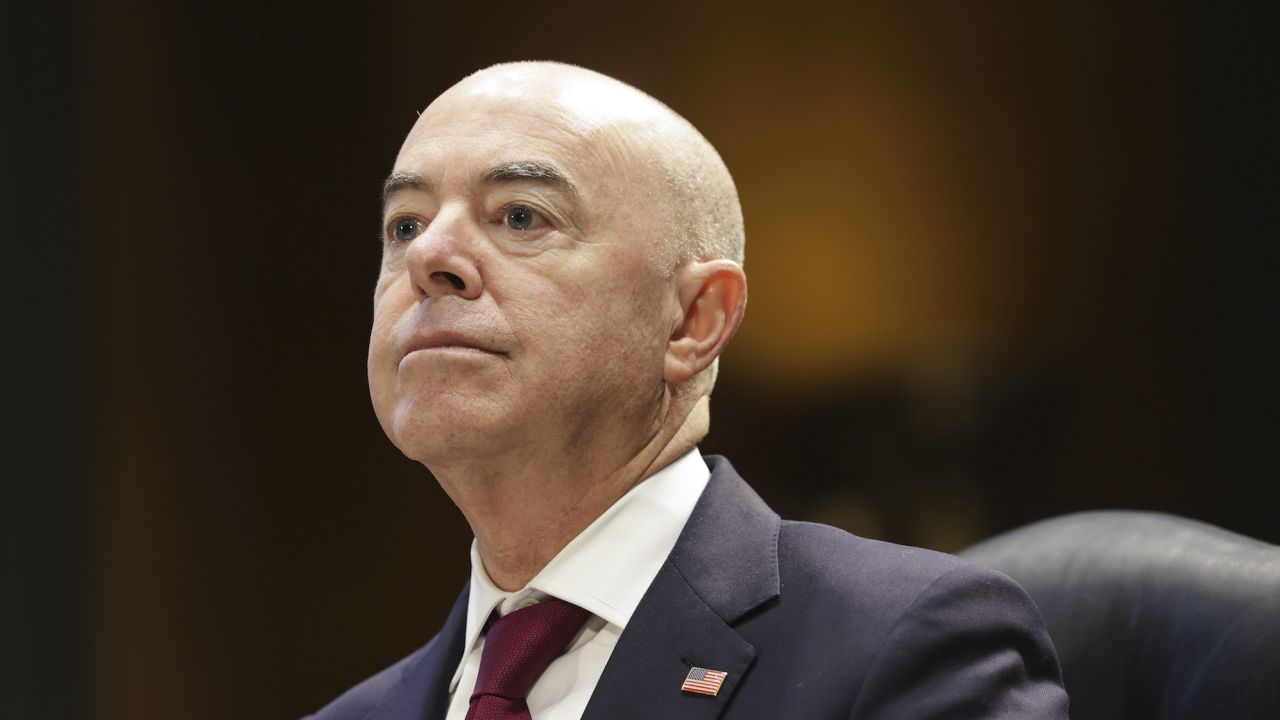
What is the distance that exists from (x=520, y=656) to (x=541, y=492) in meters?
0.22

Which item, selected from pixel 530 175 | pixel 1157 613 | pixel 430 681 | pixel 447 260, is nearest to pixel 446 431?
pixel 447 260

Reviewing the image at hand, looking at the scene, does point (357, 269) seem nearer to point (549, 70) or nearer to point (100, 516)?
point (100, 516)

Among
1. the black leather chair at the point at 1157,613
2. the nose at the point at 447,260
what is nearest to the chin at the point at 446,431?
the nose at the point at 447,260

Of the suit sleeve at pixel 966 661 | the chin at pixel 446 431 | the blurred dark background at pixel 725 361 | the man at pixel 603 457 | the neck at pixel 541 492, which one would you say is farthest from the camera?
the blurred dark background at pixel 725 361

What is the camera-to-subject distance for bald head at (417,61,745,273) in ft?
6.06

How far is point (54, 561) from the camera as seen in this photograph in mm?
3105

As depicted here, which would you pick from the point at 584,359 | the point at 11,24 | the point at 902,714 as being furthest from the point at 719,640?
the point at 11,24

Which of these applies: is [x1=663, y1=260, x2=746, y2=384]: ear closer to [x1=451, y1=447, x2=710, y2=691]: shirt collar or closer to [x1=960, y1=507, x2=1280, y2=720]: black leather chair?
[x1=451, y1=447, x2=710, y2=691]: shirt collar

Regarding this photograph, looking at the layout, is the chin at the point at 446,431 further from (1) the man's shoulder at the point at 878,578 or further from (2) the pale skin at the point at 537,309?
(1) the man's shoulder at the point at 878,578

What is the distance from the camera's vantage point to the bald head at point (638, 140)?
6.06 feet

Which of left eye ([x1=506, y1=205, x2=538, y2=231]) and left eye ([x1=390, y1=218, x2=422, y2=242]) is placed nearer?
left eye ([x1=506, y1=205, x2=538, y2=231])

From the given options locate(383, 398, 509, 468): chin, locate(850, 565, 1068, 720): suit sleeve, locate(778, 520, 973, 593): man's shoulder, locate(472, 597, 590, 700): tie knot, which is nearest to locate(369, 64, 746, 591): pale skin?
locate(383, 398, 509, 468): chin

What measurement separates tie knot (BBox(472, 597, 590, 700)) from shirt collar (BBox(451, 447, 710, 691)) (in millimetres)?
23

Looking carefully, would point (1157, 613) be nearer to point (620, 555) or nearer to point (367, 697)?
point (620, 555)
